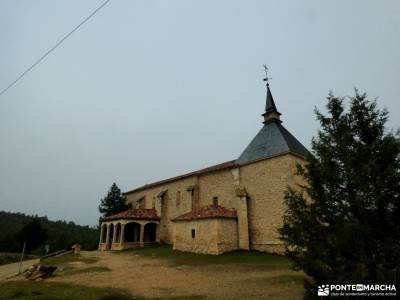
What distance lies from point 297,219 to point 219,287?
5415 millimetres

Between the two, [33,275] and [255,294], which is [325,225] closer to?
[255,294]

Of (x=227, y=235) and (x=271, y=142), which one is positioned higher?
(x=271, y=142)

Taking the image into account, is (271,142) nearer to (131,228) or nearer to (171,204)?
(171,204)

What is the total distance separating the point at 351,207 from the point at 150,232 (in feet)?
97.0

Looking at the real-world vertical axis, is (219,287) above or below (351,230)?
below

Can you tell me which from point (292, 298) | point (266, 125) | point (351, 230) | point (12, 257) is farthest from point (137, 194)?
point (351, 230)

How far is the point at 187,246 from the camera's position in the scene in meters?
22.7

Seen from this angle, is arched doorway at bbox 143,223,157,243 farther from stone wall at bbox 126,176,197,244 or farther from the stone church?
the stone church

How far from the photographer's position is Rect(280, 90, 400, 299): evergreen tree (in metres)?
5.31

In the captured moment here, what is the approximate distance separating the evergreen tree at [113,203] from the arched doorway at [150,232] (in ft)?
28.0

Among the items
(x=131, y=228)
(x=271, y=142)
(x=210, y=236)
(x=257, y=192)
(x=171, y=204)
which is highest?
(x=271, y=142)

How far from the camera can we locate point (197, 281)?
11641mm

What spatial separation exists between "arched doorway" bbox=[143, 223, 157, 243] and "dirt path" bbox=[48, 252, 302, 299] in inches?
629

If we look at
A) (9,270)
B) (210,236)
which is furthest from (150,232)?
(9,270)
